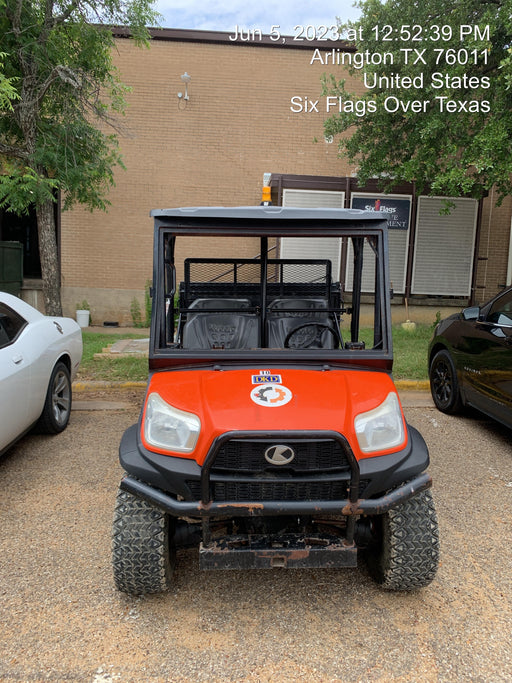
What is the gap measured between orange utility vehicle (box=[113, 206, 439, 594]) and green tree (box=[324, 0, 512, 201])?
218 inches

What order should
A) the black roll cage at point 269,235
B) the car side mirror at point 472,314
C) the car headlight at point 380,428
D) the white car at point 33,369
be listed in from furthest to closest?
the car side mirror at point 472,314 < the white car at point 33,369 < the black roll cage at point 269,235 < the car headlight at point 380,428

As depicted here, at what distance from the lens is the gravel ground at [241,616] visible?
2309mm

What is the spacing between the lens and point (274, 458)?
2.46 metres

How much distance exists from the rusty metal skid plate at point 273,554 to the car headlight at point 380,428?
48 centimetres

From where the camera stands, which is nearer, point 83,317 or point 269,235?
point 269,235

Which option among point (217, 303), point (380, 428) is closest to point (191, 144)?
point (217, 303)

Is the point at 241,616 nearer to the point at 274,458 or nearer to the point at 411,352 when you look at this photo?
the point at 274,458

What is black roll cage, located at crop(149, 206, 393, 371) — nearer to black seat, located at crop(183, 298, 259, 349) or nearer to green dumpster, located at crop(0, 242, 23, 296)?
black seat, located at crop(183, 298, 259, 349)

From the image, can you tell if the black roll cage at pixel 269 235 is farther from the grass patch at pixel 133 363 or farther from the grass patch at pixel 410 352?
the grass patch at pixel 133 363

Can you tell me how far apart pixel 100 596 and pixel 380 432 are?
1698 millimetres

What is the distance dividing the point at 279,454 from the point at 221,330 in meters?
1.61

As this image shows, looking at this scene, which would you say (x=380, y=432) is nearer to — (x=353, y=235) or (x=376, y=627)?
(x=376, y=627)

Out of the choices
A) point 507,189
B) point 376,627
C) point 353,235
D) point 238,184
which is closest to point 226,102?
point 238,184

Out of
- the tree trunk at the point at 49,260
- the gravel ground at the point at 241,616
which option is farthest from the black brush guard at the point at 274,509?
the tree trunk at the point at 49,260
